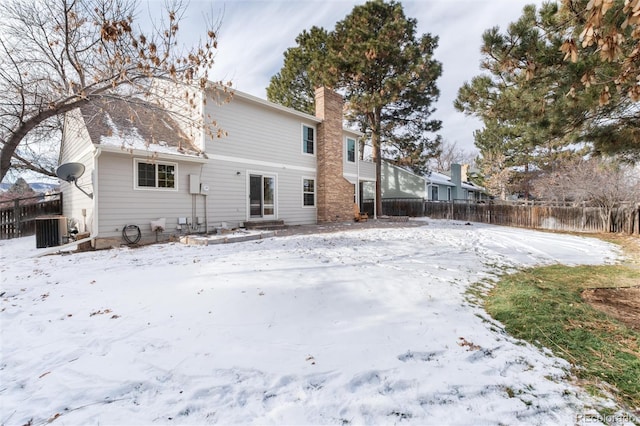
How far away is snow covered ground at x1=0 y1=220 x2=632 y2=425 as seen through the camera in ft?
6.30

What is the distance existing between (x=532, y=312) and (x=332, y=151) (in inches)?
440

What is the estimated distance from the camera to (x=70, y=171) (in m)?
8.23

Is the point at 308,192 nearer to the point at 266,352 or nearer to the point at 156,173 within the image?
the point at 156,173

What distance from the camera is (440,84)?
16.9m

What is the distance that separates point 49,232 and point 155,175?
325 cm

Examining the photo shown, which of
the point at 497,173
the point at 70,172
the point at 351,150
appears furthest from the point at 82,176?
the point at 497,173

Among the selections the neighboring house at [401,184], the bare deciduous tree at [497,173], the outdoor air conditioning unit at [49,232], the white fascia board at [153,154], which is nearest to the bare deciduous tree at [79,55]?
the white fascia board at [153,154]

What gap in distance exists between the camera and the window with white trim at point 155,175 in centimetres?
841

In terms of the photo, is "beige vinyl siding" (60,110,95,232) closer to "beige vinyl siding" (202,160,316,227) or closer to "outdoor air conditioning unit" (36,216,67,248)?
"outdoor air conditioning unit" (36,216,67,248)

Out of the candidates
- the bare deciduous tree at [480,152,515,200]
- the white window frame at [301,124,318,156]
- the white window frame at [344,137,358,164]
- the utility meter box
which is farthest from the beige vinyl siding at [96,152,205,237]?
the bare deciduous tree at [480,152,515,200]

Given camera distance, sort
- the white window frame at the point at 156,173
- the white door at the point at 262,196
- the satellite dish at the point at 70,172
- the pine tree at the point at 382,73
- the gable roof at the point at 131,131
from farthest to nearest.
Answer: the pine tree at the point at 382,73 → the white door at the point at 262,196 → the white window frame at the point at 156,173 → the satellite dish at the point at 70,172 → the gable roof at the point at 131,131

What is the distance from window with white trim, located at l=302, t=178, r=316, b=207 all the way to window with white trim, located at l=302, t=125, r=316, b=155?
1376 millimetres

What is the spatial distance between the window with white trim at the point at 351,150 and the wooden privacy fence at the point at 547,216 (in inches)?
288

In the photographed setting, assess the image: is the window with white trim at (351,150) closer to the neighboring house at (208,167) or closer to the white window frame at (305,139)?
the neighboring house at (208,167)
